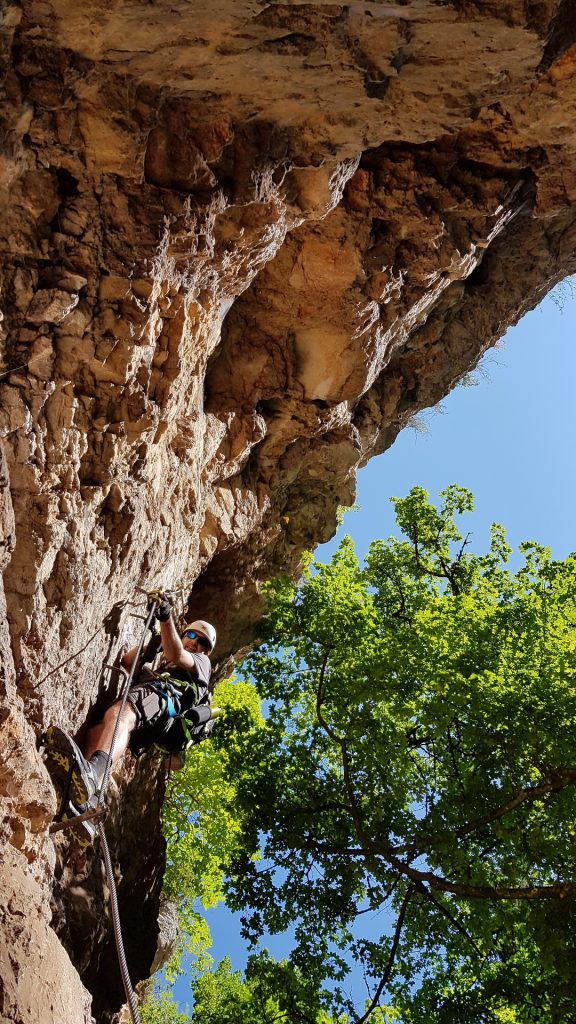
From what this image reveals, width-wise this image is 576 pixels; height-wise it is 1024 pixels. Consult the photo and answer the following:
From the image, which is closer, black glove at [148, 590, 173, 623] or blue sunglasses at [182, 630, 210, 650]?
black glove at [148, 590, 173, 623]

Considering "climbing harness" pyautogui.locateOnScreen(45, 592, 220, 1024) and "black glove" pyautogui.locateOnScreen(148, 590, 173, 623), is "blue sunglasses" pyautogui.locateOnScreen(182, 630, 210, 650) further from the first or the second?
"black glove" pyautogui.locateOnScreen(148, 590, 173, 623)

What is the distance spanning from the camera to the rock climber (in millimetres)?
6023

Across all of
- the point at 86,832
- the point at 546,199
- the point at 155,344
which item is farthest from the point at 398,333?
the point at 86,832

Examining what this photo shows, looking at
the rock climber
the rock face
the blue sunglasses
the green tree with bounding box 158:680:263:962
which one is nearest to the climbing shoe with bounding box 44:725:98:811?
the rock climber

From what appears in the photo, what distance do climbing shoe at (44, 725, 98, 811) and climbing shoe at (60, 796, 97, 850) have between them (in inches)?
1.7

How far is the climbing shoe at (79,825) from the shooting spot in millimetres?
6023

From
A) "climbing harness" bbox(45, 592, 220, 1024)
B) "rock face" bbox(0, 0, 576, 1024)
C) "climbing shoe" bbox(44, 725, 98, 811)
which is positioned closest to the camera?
"climbing harness" bbox(45, 592, 220, 1024)

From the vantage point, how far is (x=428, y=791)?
9695mm

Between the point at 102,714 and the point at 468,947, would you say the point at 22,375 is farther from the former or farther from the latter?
the point at 468,947

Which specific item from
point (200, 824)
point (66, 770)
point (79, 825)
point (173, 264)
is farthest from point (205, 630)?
point (200, 824)

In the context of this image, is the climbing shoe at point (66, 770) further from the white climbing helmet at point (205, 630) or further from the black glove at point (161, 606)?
the white climbing helmet at point (205, 630)

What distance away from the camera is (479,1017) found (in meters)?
8.50

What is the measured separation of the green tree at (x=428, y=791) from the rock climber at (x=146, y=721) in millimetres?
1788

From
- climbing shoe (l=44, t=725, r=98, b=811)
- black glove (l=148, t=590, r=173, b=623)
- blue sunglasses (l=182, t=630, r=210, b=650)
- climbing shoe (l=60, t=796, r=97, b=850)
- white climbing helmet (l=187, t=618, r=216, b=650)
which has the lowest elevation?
climbing shoe (l=60, t=796, r=97, b=850)
